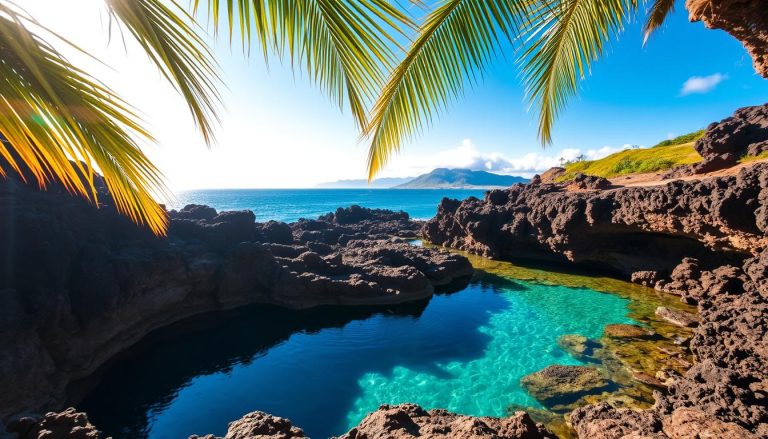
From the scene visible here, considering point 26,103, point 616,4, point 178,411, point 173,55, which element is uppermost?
point 616,4

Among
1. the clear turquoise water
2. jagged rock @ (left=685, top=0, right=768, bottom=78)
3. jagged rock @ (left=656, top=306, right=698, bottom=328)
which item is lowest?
the clear turquoise water

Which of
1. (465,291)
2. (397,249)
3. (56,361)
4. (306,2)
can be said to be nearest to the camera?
(306,2)

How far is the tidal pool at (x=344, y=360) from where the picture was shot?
866 cm

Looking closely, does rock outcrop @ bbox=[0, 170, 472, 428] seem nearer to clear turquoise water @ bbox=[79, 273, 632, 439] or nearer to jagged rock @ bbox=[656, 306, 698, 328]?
clear turquoise water @ bbox=[79, 273, 632, 439]

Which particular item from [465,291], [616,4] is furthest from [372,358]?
[616,4]

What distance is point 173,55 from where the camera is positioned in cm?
133

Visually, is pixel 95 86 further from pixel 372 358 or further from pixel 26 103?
pixel 372 358

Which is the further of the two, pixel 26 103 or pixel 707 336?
pixel 707 336

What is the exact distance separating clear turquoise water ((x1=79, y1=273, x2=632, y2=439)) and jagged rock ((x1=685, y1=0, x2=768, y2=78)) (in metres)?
7.96

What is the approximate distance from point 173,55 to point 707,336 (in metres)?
13.2

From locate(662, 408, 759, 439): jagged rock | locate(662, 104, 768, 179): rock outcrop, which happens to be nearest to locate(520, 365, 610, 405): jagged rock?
locate(662, 408, 759, 439): jagged rock

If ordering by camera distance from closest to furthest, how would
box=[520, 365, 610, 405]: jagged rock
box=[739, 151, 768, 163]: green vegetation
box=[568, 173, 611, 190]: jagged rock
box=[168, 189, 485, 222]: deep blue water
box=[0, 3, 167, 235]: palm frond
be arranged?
box=[0, 3, 167, 235]: palm frond < box=[520, 365, 610, 405]: jagged rock < box=[739, 151, 768, 163]: green vegetation < box=[568, 173, 611, 190]: jagged rock < box=[168, 189, 485, 222]: deep blue water

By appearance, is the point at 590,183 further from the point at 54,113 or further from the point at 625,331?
the point at 54,113

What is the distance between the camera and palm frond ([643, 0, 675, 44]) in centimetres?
447
